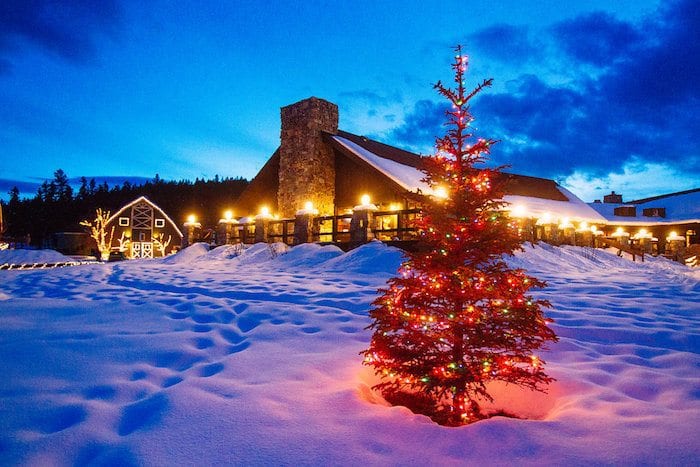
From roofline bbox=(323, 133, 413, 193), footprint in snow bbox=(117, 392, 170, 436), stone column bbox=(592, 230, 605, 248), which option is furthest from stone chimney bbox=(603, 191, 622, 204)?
footprint in snow bbox=(117, 392, 170, 436)

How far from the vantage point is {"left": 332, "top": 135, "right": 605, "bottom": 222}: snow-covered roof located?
16.5m

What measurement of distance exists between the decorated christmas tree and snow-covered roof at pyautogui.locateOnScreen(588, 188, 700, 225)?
32706mm

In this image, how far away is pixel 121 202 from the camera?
63750 mm

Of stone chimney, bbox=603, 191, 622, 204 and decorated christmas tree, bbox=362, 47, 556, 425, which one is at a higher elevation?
stone chimney, bbox=603, 191, 622, 204

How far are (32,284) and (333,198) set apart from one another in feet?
41.6

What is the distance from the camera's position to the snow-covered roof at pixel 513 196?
1650cm

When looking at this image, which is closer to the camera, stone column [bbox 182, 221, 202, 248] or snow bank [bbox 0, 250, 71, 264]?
snow bank [bbox 0, 250, 71, 264]

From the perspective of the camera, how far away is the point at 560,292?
7414 millimetres

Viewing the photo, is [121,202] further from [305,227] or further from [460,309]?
[460,309]

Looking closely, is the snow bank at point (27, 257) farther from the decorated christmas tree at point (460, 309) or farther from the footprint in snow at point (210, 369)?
the decorated christmas tree at point (460, 309)

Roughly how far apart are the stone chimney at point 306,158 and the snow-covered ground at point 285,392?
12766 millimetres

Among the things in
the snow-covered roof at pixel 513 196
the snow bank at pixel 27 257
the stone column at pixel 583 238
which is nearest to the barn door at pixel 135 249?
the snow bank at pixel 27 257

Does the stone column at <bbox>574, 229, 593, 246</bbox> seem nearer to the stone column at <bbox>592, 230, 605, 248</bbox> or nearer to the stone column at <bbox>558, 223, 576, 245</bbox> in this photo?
the stone column at <bbox>592, 230, 605, 248</bbox>

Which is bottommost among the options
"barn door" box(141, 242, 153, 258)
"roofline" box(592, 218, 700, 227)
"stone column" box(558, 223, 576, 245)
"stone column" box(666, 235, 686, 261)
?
"barn door" box(141, 242, 153, 258)
